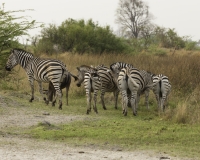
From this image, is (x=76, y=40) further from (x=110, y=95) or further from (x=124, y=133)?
(x=124, y=133)

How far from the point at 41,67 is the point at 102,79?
2193 millimetres

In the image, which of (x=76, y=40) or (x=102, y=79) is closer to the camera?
(x=102, y=79)

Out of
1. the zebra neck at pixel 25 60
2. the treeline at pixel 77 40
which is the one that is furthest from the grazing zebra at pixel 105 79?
the treeline at pixel 77 40

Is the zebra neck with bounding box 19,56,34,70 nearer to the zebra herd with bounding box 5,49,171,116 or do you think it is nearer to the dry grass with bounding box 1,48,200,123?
the zebra herd with bounding box 5,49,171,116

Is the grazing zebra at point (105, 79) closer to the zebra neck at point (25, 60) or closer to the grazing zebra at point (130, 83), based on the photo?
the grazing zebra at point (130, 83)

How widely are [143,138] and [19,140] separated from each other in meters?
2.81

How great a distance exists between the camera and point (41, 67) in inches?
603

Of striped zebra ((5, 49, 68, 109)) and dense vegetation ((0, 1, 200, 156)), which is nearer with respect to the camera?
dense vegetation ((0, 1, 200, 156))

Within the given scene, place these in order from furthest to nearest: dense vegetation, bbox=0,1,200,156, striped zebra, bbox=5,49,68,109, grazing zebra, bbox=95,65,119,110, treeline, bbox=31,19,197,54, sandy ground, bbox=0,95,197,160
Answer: treeline, bbox=31,19,197,54, grazing zebra, bbox=95,65,119,110, striped zebra, bbox=5,49,68,109, dense vegetation, bbox=0,1,200,156, sandy ground, bbox=0,95,197,160

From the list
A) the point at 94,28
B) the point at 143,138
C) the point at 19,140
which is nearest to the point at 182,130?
the point at 143,138

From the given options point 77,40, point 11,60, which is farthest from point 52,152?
point 77,40

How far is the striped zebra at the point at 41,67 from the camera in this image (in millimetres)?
14859

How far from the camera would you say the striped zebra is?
14.9 metres

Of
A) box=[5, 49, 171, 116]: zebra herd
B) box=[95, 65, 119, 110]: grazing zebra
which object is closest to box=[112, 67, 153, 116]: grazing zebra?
box=[5, 49, 171, 116]: zebra herd
